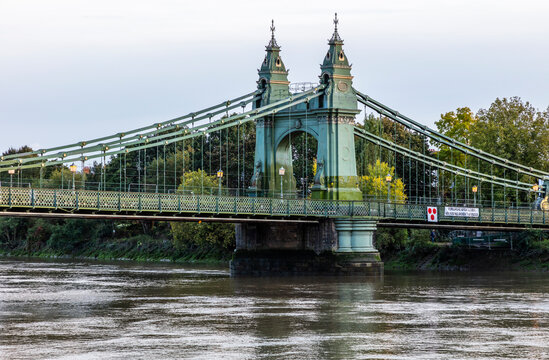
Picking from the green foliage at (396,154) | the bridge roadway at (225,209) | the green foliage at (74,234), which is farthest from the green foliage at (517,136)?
the green foliage at (74,234)

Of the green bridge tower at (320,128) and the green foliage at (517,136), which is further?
the green foliage at (517,136)

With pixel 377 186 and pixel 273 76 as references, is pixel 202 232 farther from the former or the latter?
pixel 273 76

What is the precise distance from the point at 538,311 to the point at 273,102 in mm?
29633

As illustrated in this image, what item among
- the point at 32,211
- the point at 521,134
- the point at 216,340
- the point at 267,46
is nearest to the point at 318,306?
the point at 216,340

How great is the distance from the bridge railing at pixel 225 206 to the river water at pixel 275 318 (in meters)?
4.11

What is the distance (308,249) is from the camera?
69875 millimetres

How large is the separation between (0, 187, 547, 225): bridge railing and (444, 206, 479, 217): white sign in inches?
9.9

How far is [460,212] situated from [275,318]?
32331mm

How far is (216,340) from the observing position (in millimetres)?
36031

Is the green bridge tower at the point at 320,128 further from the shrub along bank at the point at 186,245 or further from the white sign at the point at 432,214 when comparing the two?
the shrub along bank at the point at 186,245

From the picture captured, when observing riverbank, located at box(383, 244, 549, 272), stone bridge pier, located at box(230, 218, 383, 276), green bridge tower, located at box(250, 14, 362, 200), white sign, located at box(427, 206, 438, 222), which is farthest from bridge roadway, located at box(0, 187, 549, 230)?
riverbank, located at box(383, 244, 549, 272)

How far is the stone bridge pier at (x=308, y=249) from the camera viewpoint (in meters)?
68.1

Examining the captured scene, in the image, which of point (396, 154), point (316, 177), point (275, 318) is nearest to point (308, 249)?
point (316, 177)

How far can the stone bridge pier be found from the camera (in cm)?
6806
